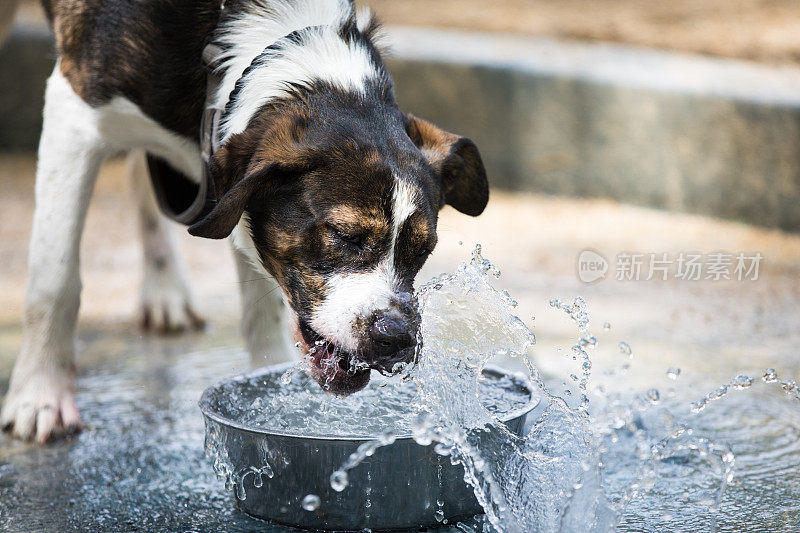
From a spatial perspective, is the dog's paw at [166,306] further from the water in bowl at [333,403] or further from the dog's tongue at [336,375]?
the dog's tongue at [336,375]

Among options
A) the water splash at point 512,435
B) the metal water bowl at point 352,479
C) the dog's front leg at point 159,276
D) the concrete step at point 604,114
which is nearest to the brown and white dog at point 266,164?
the water splash at point 512,435

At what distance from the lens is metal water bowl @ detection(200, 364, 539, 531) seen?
226 centimetres

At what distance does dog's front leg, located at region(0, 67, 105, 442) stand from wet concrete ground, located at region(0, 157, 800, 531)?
0.48 feet

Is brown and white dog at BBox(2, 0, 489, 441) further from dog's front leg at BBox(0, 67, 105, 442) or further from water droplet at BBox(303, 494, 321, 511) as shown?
water droplet at BBox(303, 494, 321, 511)

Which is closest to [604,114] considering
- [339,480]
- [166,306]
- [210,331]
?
[210,331]

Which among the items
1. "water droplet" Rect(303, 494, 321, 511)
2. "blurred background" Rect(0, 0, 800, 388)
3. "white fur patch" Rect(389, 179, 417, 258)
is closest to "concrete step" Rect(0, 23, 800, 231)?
"blurred background" Rect(0, 0, 800, 388)

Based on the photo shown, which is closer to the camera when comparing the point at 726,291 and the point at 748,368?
the point at 748,368

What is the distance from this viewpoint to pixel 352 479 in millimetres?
2291

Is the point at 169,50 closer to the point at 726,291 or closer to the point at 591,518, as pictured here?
the point at 591,518

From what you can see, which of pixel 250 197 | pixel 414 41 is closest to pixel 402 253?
pixel 250 197

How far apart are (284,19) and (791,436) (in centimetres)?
206

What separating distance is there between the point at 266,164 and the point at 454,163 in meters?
0.64

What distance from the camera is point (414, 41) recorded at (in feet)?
24.9

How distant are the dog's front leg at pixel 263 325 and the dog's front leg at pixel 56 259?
57cm
